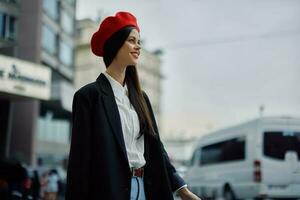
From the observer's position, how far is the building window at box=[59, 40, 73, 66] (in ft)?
103

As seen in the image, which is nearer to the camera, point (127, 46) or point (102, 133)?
point (102, 133)

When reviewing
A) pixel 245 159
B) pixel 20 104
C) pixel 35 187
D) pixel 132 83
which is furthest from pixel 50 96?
pixel 132 83

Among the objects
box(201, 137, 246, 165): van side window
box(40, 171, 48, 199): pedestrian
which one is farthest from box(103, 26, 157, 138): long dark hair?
box(40, 171, 48, 199): pedestrian

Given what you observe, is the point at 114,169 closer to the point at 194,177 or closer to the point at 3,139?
the point at 194,177

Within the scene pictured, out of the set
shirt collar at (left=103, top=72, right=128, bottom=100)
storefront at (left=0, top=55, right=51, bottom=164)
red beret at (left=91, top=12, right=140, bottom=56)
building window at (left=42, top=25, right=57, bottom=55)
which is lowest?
shirt collar at (left=103, top=72, right=128, bottom=100)

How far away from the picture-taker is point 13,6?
8805 mm

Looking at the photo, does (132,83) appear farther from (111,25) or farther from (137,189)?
(137,189)

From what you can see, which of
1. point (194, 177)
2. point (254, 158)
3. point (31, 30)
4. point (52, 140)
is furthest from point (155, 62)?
point (254, 158)

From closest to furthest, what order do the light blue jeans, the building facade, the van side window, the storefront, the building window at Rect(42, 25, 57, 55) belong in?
the light blue jeans < the van side window < the storefront < the building facade < the building window at Rect(42, 25, 57, 55)

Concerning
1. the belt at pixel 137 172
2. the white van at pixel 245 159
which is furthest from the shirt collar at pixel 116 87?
the white van at pixel 245 159

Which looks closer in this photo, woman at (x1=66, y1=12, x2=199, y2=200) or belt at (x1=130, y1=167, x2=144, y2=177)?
woman at (x1=66, y1=12, x2=199, y2=200)

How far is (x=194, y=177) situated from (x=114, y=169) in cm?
1388

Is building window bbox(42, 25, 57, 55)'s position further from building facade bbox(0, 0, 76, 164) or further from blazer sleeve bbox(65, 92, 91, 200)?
blazer sleeve bbox(65, 92, 91, 200)

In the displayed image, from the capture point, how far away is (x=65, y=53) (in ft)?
106
